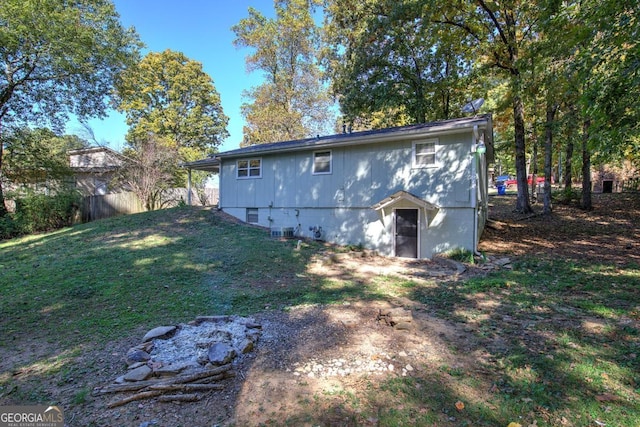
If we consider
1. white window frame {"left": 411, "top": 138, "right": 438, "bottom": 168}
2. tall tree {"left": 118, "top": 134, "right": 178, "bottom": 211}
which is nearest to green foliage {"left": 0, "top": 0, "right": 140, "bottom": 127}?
tall tree {"left": 118, "top": 134, "right": 178, "bottom": 211}

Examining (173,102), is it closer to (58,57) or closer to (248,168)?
(58,57)

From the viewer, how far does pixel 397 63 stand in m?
15.4

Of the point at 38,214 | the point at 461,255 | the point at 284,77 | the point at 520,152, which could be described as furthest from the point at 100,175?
the point at 520,152

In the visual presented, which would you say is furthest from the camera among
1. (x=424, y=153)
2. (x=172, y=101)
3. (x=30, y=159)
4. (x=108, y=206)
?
(x=172, y=101)

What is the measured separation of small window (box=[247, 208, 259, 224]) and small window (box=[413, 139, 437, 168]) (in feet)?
22.0

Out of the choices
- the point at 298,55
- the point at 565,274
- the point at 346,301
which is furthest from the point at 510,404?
the point at 298,55

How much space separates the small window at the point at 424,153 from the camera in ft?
30.4

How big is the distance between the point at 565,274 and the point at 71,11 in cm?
1949

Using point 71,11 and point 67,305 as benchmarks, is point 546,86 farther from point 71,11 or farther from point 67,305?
point 71,11

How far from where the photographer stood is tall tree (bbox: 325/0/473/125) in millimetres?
13742

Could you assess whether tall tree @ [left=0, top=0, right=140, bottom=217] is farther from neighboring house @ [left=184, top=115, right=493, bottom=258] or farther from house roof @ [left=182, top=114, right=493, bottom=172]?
neighboring house @ [left=184, top=115, right=493, bottom=258]

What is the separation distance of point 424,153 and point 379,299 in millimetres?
5525

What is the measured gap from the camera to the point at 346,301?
543 cm

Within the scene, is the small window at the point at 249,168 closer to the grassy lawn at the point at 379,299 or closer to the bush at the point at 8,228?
the grassy lawn at the point at 379,299
